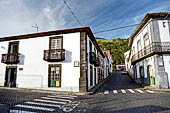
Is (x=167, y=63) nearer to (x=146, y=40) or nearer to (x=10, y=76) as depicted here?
(x=146, y=40)

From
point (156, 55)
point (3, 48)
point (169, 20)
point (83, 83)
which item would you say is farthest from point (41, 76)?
point (169, 20)

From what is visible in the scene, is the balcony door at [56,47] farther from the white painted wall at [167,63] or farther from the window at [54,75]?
the white painted wall at [167,63]

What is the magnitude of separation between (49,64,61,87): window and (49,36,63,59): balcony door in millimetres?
1028

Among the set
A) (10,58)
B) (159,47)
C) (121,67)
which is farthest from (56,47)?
(121,67)

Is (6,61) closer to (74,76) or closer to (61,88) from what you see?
(61,88)

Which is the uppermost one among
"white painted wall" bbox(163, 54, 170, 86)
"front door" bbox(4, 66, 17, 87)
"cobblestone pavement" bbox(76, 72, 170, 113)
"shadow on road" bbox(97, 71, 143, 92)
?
"white painted wall" bbox(163, 54, 170, 86)

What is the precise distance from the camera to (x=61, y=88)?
9.88m

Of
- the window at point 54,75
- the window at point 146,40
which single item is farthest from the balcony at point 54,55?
the window at point 146,40

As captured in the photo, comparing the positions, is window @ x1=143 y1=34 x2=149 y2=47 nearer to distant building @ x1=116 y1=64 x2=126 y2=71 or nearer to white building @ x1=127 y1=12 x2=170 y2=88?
white building @ x1=127 y1=12 x2=170 y2=88

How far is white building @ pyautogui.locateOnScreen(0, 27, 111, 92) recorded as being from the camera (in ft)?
32.2

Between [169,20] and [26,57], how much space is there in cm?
1608

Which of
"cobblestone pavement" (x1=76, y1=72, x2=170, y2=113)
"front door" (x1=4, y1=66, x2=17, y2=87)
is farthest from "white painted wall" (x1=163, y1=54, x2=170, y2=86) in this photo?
"front door" (x1=4, y1=66, x2=17, y2=87)

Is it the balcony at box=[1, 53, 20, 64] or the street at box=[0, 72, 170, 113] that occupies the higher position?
the balcony at box=[1, 53, 20, 64]

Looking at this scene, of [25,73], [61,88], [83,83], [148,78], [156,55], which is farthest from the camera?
[148,78]
